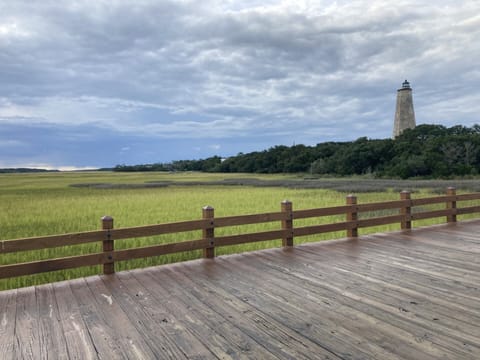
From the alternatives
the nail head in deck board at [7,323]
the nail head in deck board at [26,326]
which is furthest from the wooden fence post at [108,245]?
the nail head in deck board at [7,323]

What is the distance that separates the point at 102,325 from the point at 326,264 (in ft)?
12.4

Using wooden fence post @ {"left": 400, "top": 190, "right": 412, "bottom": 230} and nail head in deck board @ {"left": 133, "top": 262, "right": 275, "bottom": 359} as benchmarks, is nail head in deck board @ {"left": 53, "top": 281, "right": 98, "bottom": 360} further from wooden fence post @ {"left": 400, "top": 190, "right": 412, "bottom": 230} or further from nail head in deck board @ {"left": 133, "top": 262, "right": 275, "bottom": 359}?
wooden fence post @ {"left": 400, "top": 190, "right": 412, "bottom": 230}

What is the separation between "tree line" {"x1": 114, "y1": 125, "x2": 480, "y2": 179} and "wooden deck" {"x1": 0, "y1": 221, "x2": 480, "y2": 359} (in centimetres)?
5138

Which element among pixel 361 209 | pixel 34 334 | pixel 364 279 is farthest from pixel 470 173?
pixel 34 334

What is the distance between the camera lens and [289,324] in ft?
13.0

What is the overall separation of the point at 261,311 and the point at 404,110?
95734 mm

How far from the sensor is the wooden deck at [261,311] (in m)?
3.47

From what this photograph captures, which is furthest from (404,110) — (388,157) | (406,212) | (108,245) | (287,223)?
(108,245)

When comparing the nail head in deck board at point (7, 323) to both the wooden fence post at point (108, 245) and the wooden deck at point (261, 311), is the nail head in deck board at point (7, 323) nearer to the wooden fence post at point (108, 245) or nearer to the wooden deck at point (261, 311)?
the wooden deck at point (261, 311)

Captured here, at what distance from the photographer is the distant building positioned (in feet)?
292

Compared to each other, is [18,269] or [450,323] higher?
[18,269]

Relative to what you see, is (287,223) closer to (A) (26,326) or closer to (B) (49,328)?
(B) (49,328)

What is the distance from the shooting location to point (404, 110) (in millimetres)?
89938

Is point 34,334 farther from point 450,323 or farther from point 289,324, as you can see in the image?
point 450,323
